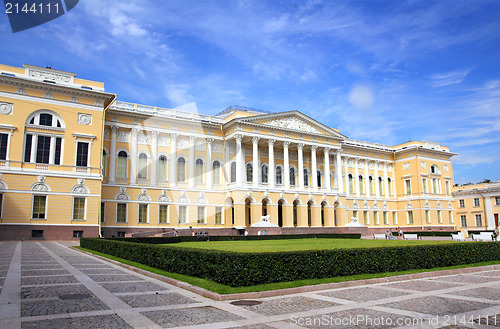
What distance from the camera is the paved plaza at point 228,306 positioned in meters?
7.43

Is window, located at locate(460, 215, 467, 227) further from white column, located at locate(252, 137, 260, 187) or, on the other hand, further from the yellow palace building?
white column, located at locate(252, 137, 260, 187)

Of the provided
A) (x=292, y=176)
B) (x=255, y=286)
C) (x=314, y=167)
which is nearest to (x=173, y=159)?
(x=292, y=176)

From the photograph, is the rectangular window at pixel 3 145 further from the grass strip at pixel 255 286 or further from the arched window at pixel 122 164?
the grass strip at pixel 255 286

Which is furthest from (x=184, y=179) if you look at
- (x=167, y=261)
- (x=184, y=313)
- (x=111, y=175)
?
(x=184, y=313)

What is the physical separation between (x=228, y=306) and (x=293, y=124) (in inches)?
1725

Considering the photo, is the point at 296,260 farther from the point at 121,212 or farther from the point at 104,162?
the point at 104,162

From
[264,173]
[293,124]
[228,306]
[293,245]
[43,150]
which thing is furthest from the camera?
[264,173]

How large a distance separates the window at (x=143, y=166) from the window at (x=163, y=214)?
156 inches

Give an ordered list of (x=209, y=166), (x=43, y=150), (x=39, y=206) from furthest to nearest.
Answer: (x=209, y=166)
(x=43, y=150)
(x=39, y=206)

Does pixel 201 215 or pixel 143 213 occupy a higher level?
pixel 143 213

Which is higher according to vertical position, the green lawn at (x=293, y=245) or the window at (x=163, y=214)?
the window at (x=163, y=214)

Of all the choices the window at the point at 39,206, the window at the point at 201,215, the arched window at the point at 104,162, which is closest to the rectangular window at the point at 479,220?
the window at the point at 201,215

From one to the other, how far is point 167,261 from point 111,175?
29.9m

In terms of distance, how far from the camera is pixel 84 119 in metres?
37.5
